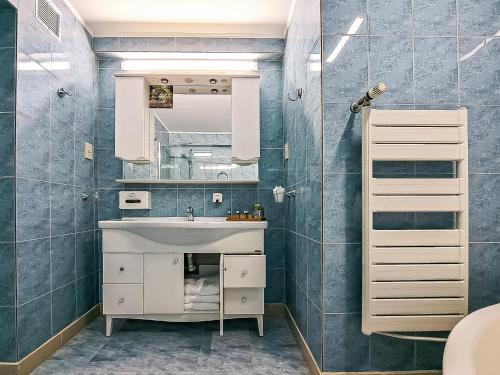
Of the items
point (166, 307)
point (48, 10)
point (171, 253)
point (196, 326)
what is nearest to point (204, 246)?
point (171, 253)

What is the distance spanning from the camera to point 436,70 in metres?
1.98

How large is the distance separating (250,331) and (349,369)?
1.09 meters

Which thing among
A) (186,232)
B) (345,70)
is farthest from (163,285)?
(345,70)

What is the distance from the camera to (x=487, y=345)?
1.30m

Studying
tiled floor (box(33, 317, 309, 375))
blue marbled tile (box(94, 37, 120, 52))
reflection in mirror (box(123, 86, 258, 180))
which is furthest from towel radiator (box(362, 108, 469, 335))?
blue marbled tile (box(94, 37, 120, 52))

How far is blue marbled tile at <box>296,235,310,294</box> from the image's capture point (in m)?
2.42

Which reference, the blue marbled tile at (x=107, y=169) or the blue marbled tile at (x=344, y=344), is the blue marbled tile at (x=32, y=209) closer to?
the blue marbled tile at (x=107, y=169)

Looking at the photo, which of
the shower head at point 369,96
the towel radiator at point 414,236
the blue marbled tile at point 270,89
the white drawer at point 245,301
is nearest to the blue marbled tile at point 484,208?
the towel radiator at point 414,236

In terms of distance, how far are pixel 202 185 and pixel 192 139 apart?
1.28ft

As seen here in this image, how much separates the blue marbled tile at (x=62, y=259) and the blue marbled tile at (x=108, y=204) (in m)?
0.51

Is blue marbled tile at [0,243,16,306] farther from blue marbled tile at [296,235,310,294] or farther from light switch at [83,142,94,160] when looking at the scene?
blue marbled tile at [296,235,310,294]

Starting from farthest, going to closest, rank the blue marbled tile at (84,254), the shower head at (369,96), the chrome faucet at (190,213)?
1. the chrome faucet at (190,213)
2. the blue marbled tile at (84,254)
3. the shower head at (369,96)

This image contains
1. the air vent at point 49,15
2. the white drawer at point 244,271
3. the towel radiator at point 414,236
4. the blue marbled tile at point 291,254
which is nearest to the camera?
the towel radiator at point 414,236

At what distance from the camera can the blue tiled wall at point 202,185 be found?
3357 mm
